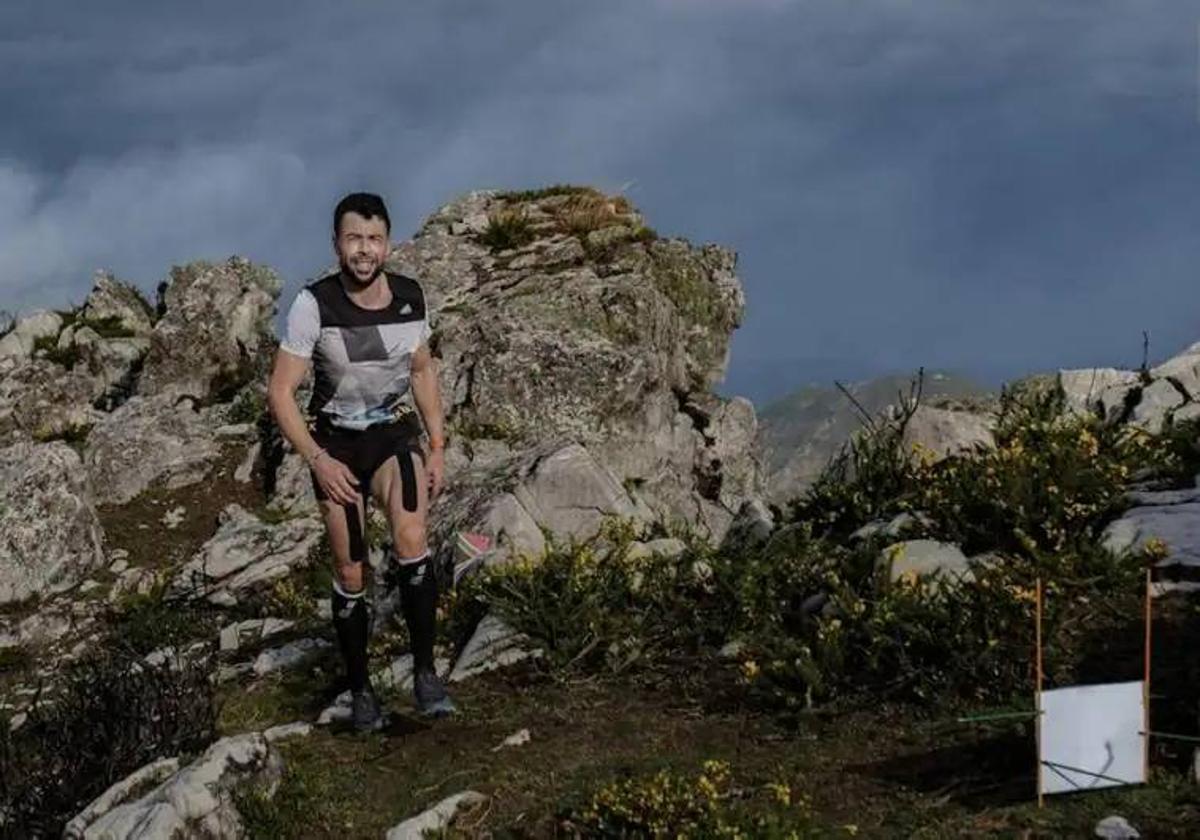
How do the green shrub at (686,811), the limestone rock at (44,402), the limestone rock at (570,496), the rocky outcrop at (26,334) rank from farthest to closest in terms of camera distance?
the rocky outcrop at (26,334) → the limestone rock at (44,402) → the limestone rock at (570,496) → the green shrub at (686,811)

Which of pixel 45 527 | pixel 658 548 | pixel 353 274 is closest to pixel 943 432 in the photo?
pixel 658 548

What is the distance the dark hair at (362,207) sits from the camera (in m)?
7.08

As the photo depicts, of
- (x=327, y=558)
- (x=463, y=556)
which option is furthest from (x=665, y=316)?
(x=463, y=556)

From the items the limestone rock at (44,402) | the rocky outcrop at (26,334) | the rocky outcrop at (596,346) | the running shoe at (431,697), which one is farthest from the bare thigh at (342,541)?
the rocky outcrop at (26,334)

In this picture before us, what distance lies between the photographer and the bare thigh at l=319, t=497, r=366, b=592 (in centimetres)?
727

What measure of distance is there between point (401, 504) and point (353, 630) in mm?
988

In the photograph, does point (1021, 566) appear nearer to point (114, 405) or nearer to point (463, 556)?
point (463, 556)

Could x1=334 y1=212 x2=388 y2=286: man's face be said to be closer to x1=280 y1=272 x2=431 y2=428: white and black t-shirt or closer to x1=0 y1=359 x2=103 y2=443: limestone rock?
x1=280 y1=272 x2=431 y2=428: white and black t-shirt

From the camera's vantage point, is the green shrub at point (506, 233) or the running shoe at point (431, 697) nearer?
the running shoe at point (431, 697)

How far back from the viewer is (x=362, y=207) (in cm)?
711

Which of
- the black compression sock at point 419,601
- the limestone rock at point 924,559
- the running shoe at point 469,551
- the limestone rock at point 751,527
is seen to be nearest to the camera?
the black compression sock at point 419,601

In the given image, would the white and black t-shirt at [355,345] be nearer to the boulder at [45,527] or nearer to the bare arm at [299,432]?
the bare arm at [299,432]

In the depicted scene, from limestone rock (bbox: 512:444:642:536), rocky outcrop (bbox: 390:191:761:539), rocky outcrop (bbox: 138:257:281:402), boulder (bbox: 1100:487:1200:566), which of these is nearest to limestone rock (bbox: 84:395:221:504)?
rocky outcrop (bbox: 138:257:281:402)

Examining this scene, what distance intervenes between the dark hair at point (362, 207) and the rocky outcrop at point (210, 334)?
48.2 feet
